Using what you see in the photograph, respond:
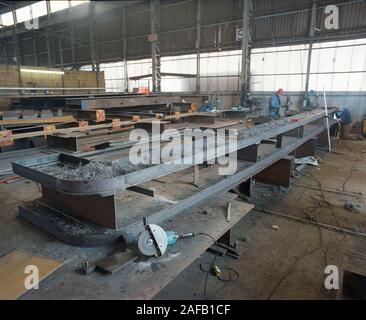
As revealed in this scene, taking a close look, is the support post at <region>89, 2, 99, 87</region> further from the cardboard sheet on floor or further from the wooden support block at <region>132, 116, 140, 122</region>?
the cardboard sheet on floor

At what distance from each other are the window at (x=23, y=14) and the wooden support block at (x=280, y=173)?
650 inches

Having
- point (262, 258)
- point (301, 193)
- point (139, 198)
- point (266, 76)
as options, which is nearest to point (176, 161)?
point (139, 198)

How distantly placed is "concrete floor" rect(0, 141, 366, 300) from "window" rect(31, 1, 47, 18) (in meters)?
15.6

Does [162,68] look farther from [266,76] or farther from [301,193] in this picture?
[301,193]

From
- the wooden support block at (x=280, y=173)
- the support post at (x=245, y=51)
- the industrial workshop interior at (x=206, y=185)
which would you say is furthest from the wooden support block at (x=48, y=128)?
the support post at (x=245, y=51)

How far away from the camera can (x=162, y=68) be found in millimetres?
12195

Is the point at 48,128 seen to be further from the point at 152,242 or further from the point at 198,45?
the point at 198,45

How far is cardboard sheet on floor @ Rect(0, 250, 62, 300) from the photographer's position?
107 cm

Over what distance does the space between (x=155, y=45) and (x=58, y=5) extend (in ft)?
21.0

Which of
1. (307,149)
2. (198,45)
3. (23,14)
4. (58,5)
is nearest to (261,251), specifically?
(307,149)

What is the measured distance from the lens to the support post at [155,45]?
36.8 ft

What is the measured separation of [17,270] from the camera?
3.92ft

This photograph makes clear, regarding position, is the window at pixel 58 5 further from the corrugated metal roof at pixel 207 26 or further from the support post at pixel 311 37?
the support post at pixel 311 37

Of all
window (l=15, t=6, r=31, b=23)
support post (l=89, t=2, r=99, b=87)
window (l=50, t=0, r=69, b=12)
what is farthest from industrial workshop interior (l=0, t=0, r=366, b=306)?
window (l=15, t=6, r=31, b=23)
